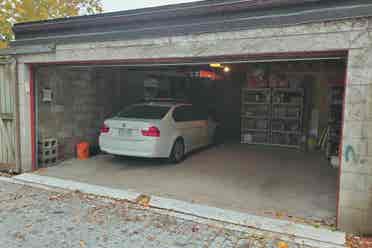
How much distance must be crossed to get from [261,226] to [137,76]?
7648mm

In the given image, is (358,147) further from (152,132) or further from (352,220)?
(152,132)

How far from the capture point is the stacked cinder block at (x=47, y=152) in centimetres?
739

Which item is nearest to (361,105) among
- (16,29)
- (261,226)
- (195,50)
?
(261,226)

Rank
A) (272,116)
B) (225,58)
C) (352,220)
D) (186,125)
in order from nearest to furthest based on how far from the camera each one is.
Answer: (352,220)
(225,58)
(186,125)
(272,116)

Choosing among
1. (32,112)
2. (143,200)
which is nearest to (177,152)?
(143,200)

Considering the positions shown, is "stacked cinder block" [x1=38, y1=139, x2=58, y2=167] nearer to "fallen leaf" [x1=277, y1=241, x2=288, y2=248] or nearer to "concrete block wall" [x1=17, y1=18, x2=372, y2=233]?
"concrete block wall" [x1=17, y1=18, x2=372, y2=233]

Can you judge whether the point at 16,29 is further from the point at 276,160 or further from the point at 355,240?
the point at 355,240

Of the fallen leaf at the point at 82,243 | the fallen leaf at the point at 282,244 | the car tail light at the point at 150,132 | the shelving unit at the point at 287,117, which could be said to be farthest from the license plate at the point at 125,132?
the shelving unit at the point at 287,117

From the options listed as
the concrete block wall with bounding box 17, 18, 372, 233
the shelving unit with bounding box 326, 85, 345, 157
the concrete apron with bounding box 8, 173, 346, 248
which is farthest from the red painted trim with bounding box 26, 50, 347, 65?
the shelving unit with bounding box 326, 85, 345, 157

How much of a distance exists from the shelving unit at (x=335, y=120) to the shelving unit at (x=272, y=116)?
1720mm

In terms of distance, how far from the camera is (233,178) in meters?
6.50

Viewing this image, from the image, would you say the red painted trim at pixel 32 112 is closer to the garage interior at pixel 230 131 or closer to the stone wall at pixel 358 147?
the garage interior at pixel 230 131

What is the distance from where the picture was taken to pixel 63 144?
7.99 metres

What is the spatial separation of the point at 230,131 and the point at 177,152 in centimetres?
480
